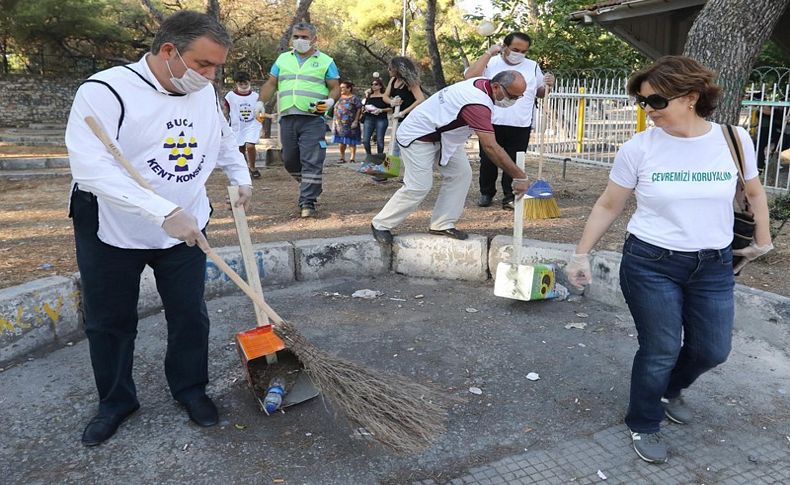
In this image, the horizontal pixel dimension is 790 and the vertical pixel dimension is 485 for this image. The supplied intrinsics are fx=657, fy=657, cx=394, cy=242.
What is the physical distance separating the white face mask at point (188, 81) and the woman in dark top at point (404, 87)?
A: 5453mm

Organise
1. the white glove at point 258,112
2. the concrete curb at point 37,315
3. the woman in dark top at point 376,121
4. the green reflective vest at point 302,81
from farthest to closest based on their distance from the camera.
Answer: the woman in dark top at point 376,121 → the white glove at point 258,112 → the green reflective vest at point 302,81 → the concrete curb at point 37,315

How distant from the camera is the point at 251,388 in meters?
3.14

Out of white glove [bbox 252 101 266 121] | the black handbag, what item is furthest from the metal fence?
the black handbag

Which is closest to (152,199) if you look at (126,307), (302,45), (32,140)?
(126,307)

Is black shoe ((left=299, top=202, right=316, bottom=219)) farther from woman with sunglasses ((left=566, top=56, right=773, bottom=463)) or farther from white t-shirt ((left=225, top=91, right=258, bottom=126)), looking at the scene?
woman with sunglasses ((left=566, top=56, right=773, bottom=463))

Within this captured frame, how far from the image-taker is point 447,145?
17.4 feet

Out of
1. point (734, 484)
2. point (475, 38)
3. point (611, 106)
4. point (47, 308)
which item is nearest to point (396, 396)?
point (734, 484)

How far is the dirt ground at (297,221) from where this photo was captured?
190 inches

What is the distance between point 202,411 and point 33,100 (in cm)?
2491

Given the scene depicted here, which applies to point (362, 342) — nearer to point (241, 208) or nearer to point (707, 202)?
point (241, 208)

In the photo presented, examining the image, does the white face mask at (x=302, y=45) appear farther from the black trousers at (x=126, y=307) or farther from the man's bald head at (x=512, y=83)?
the black trousers at (x=126, y=307)

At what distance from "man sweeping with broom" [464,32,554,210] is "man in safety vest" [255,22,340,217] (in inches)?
61.6

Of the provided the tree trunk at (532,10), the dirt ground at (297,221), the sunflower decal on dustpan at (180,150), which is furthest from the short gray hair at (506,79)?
the tree trunk at (532,10)

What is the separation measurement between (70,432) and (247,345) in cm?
88
